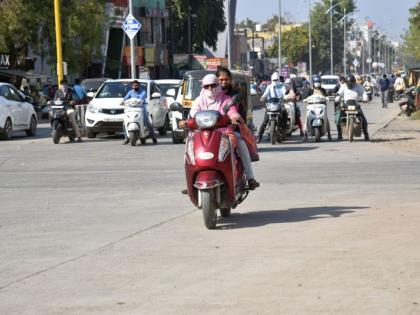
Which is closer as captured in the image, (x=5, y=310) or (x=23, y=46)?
(x=5, y=310)

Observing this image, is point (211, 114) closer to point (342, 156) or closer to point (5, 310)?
point (5, 310)

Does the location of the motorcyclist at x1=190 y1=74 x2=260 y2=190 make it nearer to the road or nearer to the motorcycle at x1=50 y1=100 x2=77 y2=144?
the road

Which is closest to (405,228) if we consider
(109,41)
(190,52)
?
(109,41)

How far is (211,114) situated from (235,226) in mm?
1189

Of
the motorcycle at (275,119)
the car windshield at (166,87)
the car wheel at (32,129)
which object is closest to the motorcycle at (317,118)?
the motorcycle at (275,119)

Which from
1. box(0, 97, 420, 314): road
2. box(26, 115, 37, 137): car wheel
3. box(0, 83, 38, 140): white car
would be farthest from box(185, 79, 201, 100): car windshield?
box(0, 97, 420, 314): road

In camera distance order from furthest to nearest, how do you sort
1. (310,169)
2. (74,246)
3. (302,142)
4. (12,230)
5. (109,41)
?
(109,41) < (302,142) < (310,169) < (12,230) < (74,246)

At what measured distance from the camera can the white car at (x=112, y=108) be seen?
31.3 metres

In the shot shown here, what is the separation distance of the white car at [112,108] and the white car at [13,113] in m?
2.21

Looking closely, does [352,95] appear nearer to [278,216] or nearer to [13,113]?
[13,113]

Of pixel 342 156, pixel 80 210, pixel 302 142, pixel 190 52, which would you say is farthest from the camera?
pixel 190 52

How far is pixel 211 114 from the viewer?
12.4 m

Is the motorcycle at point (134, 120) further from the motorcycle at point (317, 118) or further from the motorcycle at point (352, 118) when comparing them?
the motorcycle at point (352, 118)

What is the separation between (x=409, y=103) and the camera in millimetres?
44781
